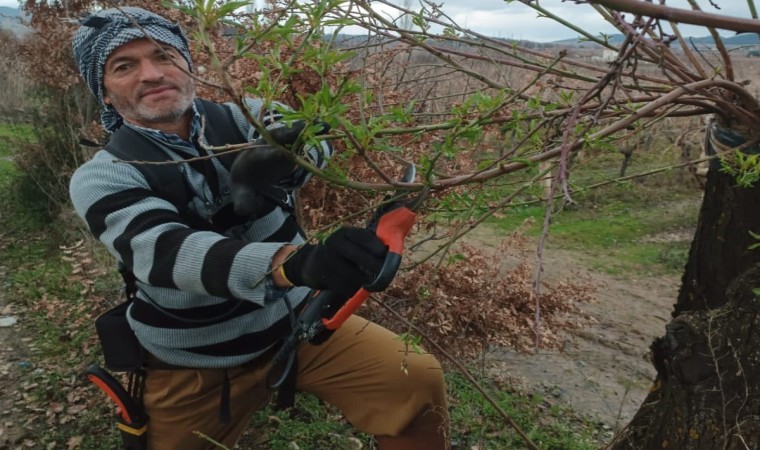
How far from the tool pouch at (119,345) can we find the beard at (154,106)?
0.78 m

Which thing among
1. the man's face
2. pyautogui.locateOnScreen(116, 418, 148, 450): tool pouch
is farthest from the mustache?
pyautogui.locateOnScreen(116, 418, 148, 450): tool pouch

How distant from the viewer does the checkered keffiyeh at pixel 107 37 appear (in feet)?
7.38

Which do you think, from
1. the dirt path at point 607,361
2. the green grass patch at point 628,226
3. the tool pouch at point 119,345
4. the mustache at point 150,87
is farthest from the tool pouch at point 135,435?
the green grass patch at point 628,226

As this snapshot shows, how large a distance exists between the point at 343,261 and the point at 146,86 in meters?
1.20

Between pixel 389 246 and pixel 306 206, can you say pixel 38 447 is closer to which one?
pixel 306 206

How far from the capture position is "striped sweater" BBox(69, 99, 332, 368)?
1.74 meters

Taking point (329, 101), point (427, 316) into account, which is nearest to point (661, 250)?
point (427, 316)

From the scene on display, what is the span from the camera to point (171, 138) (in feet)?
7.32

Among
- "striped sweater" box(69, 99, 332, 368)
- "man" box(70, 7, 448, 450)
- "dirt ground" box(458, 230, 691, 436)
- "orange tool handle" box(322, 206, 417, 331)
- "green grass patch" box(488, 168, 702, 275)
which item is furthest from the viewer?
"green grass patch" box(488, 168, 702, 275)

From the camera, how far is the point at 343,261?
5.16 ft

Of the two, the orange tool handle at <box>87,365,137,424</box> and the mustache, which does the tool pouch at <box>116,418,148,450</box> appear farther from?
the mustache

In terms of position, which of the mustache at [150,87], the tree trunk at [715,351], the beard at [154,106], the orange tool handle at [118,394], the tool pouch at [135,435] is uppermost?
the mustache at [150,87]

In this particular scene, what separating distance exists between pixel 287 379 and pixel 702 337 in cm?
149

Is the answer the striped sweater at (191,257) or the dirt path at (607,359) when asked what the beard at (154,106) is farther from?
the dirt path at (607,359)
